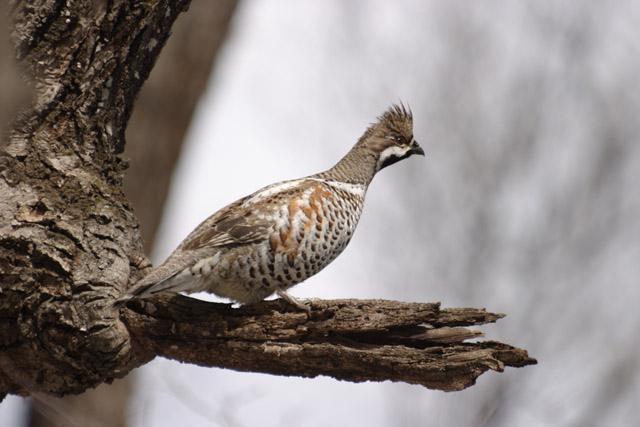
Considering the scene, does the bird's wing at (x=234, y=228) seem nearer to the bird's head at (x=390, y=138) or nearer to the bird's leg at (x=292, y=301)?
the bird's leg at (x=292, y=301)

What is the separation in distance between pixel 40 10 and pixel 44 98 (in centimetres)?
41

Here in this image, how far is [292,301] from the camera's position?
5117mm

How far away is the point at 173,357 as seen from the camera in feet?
15.6

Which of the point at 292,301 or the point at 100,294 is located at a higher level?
the point at 292,301

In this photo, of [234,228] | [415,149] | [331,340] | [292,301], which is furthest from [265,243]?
[415,149]

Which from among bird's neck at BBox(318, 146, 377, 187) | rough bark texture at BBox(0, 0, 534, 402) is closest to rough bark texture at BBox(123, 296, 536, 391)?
rough bark texture at BBox(0, 0, 534, 402)

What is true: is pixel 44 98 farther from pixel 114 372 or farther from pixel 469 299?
pixel 469 299

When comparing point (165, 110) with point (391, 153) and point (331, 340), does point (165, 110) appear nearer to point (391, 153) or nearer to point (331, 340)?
point (391, 153)

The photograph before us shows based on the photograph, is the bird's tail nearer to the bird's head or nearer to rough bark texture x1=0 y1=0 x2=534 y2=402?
rough bark texture x1=0 y1=0 x2=534 y2=402

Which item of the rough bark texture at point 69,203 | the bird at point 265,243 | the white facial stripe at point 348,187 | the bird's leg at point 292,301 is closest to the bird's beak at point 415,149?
the white facial stripe at point 348,187

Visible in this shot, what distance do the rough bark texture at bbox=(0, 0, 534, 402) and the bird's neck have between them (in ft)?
5.88

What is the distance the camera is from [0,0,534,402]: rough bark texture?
173 inches

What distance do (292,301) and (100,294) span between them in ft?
3.60

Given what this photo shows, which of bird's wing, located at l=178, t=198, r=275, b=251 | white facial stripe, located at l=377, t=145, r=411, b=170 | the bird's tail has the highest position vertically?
white facial stripe, located at l=377, t=145, r=411, b=170
